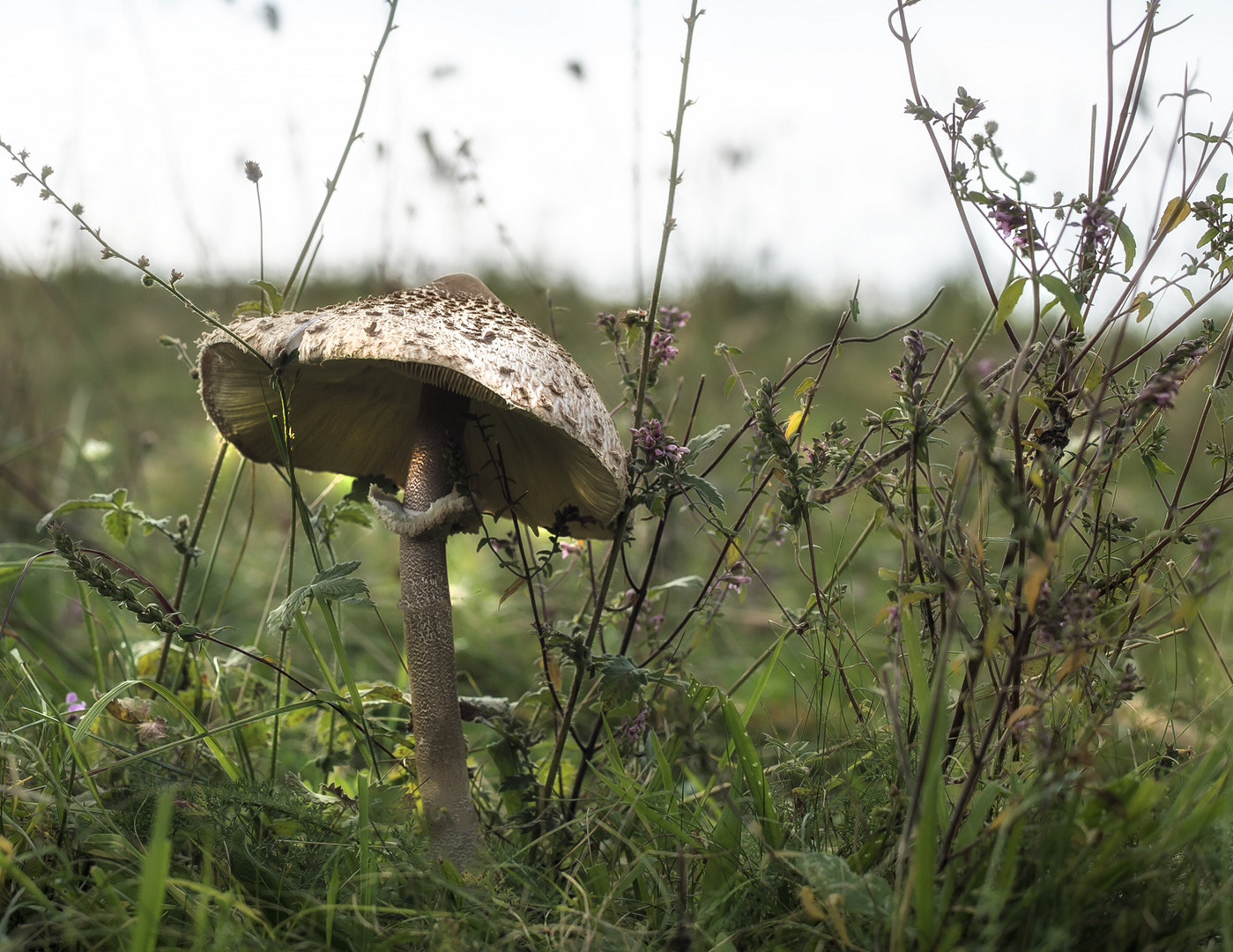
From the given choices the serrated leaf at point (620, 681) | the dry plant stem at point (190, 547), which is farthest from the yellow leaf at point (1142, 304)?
the dry plant stem at point (190, 547)

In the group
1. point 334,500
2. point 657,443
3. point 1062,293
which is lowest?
point 1062,293

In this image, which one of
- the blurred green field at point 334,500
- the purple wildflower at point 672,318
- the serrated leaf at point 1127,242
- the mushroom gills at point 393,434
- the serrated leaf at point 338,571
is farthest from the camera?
the blurred green field at point 334,500

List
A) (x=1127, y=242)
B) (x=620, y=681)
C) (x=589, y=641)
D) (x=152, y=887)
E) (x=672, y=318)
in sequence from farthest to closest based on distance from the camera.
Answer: (x=672, y=318)
(x=589, y=641)
(x=620, y=681)
(x=1127, y=242)
(x=152, y=887)

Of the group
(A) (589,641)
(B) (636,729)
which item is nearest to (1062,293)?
(A) (589,641)

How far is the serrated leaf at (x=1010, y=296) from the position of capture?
1.38m

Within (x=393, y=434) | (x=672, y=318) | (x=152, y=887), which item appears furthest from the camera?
(x=393, y=434)

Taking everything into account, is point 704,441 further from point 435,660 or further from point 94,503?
point 94,503

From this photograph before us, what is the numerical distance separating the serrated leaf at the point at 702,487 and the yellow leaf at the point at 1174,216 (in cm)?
97

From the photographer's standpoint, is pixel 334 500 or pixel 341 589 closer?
pixel 341 589

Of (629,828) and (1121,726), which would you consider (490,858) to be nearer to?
(629,828)

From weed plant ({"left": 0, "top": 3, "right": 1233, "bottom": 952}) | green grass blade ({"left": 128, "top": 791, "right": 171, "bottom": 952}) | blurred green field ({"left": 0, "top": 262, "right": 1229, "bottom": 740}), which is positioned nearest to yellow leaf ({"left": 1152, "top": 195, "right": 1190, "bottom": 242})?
weed plant ({"left": 0, "top": 3, "right": 1233, "bottom": 952})

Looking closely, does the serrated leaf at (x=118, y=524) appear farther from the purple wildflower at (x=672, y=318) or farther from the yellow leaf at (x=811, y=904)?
the yellow leaf at (x=811, y=904)

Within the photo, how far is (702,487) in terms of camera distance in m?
1.73

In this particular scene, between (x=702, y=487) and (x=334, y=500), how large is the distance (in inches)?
95.4
